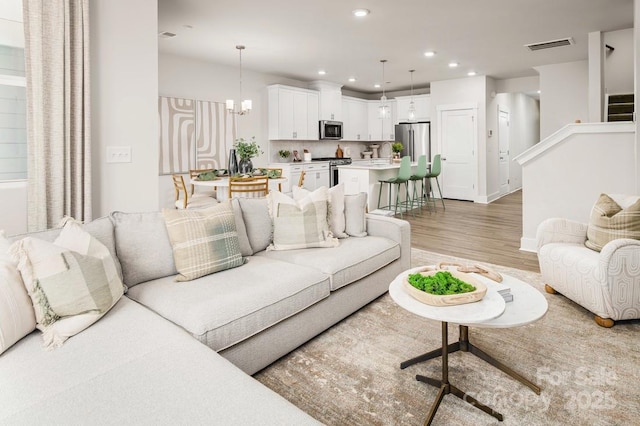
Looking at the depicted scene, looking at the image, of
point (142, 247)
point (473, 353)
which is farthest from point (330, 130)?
point (473, 353)

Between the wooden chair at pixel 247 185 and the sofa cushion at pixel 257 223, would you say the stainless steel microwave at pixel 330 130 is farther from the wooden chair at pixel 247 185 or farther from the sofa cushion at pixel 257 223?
the sofa cushion at pixel 257 223

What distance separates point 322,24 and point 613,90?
4620 mm

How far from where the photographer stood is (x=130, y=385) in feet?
4.26

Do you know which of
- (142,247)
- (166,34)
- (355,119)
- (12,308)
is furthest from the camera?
(355,119)

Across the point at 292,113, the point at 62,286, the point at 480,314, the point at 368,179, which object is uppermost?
the point at 292,113

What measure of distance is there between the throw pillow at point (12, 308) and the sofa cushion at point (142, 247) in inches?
24.4

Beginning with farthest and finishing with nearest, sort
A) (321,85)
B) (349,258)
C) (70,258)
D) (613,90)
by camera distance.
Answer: (321,85) → (613,90) → (349,258) → (70,258)

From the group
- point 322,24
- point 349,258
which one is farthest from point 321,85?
point 349,258

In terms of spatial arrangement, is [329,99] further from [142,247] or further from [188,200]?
[142,247]

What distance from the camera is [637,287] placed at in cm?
257

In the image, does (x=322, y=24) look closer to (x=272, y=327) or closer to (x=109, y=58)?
(x=109, y=58)

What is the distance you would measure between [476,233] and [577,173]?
1640 mm

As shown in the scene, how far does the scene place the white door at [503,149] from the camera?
9523mm

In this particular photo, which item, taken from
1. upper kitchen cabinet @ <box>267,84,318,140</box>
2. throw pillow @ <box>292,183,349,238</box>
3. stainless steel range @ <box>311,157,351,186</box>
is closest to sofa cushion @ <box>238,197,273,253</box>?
throw pillow @ <box>292,183,349,238</box>
